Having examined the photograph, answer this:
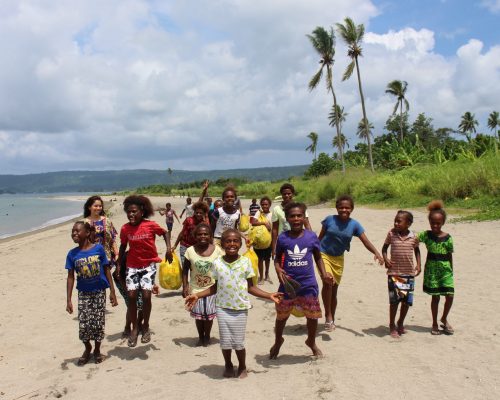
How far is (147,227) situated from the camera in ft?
17.5

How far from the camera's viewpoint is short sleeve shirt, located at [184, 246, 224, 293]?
510cm

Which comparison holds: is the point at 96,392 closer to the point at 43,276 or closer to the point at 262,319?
the point at 262,319

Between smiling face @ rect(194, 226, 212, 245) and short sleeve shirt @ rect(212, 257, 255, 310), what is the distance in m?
0.71

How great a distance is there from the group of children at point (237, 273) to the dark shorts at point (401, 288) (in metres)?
0.01

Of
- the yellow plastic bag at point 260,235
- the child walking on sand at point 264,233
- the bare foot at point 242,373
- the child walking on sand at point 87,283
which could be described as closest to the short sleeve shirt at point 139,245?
the child walking on sand at point 87,283

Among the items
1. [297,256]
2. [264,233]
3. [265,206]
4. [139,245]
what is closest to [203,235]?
[139,245]

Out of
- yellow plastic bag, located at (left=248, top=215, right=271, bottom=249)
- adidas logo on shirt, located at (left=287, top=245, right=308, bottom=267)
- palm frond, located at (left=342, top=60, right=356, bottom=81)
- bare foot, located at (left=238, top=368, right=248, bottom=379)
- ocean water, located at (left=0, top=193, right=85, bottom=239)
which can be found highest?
palm frond, located at (left=342, top=60, right=356, bottom=81)

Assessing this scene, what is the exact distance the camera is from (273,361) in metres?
4.85

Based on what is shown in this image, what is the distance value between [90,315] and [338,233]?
117 inches

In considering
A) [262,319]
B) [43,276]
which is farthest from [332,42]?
[262,319]

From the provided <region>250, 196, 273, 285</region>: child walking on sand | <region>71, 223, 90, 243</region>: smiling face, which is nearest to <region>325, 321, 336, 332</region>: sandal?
<region>250, 196, 273, 285</region>: child walking on sand

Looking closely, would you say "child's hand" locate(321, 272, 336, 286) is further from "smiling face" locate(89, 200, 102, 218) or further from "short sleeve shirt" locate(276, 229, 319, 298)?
"smiling face" locate(89, 200, 102, 218)

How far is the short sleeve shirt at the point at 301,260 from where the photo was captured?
4.62 metres

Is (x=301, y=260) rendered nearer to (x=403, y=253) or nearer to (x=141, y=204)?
(x=403, y=253)
